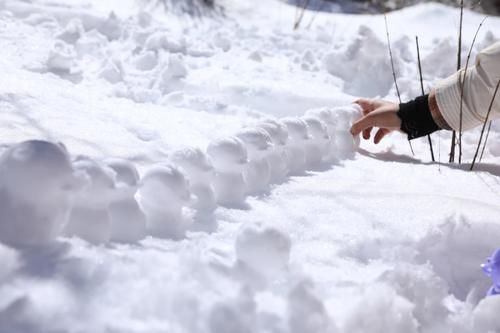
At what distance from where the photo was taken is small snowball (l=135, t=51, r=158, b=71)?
3.20 meters

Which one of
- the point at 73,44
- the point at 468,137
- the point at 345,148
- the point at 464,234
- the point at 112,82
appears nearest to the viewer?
the point at 464,234

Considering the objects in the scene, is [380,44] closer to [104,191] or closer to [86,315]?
[104,191]

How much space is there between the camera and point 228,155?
1490 mm

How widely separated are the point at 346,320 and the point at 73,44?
278 cm

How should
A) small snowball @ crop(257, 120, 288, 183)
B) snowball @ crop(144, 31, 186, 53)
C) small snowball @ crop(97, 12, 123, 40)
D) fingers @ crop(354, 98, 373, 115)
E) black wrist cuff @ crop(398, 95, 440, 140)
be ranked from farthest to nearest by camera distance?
small snowball @ crop(97, 12, 123, 40) < snowball @ crop(144, 31, 186, 53) < fingers @ crop(354, 98, 373, 115) < black wrist cuff @ crop(398, 95, 440, 140) < small snowball @ crop(257, 120, 288, 183)

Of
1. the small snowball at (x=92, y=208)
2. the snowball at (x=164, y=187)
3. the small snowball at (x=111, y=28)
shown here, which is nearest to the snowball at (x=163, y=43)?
the small snowball at (x=111, y=28)

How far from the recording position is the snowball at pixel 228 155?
4.89 ft

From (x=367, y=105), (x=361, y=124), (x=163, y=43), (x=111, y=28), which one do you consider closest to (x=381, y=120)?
(x=361, y=124)

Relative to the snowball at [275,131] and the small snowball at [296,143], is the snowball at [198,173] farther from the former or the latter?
the small snowball at [296,143]

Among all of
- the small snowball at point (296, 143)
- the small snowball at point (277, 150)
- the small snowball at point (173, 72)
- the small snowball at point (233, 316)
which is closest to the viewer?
the small snowball at point (233, 316)

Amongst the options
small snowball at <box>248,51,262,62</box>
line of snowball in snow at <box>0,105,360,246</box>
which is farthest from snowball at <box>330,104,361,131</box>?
small snowball at <box>248,51,262,62</box>

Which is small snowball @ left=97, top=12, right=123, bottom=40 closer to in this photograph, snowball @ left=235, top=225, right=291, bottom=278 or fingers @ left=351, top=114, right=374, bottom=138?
fingers @ left=351, top=114, right=374, bottom=138

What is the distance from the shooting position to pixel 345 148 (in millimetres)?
2189

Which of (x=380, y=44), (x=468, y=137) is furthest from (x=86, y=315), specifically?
(x=380, y=44)
